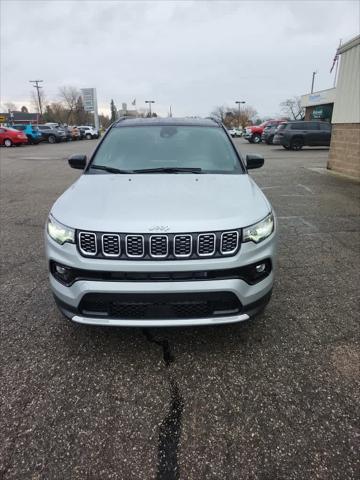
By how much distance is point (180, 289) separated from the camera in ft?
7.54

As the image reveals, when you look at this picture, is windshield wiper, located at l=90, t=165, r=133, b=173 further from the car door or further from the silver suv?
the car door

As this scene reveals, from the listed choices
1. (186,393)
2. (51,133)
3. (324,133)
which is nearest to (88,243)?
(186,393)

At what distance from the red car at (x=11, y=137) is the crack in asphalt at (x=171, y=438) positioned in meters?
28.5

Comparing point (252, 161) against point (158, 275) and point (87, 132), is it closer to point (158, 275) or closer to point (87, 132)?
point (158, 275)

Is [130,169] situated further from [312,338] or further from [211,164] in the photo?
[312,338]

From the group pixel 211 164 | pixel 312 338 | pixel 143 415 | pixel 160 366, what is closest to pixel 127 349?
pixel 160 366

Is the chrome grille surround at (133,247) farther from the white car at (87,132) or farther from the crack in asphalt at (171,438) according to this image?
the white car at (87,132)

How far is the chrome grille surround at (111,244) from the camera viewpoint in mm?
2334

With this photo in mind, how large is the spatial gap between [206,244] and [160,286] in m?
0.40

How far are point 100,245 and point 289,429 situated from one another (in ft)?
5.21

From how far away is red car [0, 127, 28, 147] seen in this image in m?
26.7

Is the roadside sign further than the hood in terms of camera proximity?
Yes

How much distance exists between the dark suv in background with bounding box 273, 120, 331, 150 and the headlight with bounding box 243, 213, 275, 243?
19968mm

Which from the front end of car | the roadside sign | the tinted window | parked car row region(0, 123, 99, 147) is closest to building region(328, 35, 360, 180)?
the tinted window
